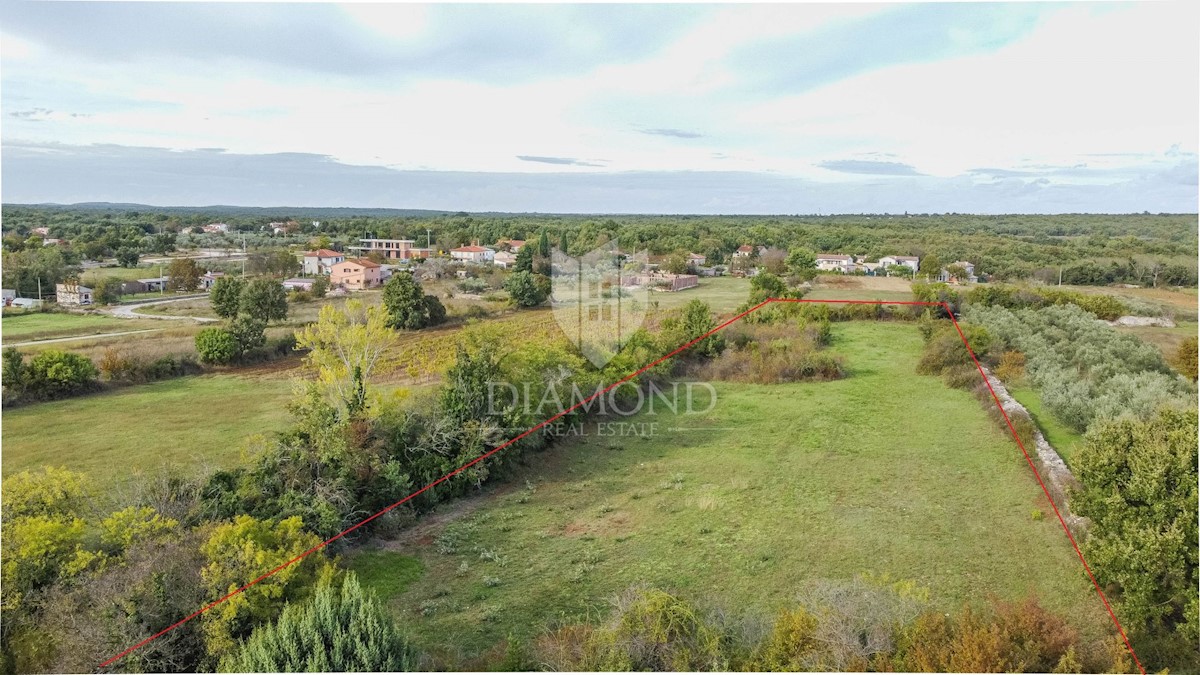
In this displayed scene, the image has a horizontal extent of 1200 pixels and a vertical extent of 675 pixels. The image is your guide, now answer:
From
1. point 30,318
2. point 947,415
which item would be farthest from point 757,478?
point 30,318

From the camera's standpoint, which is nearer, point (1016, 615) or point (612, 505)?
point (1016, 615)

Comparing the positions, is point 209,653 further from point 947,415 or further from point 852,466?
point 947,415

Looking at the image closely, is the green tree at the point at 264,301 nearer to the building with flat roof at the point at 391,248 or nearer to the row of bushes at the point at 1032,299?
the building with flat roof at the point at 391,248

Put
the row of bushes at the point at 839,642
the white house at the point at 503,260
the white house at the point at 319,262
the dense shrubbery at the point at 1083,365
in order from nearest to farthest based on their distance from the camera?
1. the row of bushes at the point at 839,642
2. the dense shrubbery at the point at 1083,365
3. the white house at the point at 319,262
4. the white house at the point at 503,260

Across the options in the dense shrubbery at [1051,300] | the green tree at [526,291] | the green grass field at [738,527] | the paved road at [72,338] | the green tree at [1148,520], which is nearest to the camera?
the green tree at [1148,520]

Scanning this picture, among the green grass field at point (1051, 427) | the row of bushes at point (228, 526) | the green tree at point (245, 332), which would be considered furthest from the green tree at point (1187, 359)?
the green tree at point (245, 332)

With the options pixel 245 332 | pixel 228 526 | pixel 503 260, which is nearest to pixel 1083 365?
pixel 228 526

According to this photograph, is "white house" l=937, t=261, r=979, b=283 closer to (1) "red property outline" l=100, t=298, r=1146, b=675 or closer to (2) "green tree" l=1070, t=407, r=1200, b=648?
(1) "red property outline" l=100, t=298, r=1146, b=675

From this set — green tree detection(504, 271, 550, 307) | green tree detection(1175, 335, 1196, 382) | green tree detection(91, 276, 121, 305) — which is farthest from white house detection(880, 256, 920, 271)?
green tree detection(91, 276, 121, 305)
